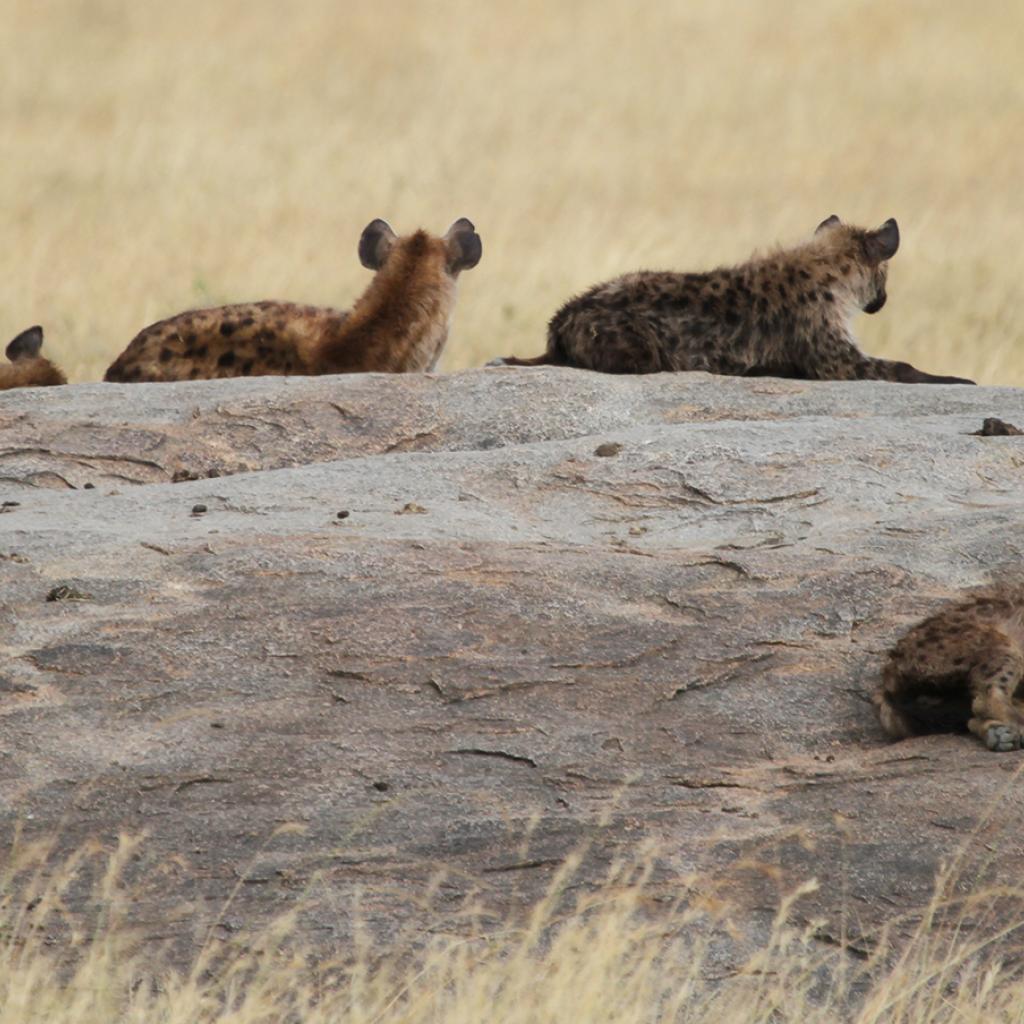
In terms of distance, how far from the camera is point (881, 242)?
9938mm

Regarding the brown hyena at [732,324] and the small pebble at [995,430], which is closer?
the small pebble at [995,430]


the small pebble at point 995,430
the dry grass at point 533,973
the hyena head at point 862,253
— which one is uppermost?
the hyena head at point 862,253

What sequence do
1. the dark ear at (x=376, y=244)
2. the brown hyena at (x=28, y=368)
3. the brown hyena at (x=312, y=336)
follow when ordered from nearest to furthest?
the brown hyena at (x=28, y=368), the brown hyena at (x=312, y=336), the dark ear at (x=376, y=244)

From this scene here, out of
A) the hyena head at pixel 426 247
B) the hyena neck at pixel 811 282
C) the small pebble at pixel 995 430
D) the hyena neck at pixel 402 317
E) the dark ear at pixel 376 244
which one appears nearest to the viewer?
the small pebble at pixel 995 430

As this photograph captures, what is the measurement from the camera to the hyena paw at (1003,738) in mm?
5551

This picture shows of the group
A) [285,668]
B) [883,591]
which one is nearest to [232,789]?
[285,668]

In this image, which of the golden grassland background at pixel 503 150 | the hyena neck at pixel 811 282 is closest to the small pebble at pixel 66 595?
the hyena neck at pixel 811 282

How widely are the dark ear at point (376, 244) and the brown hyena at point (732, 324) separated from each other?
0.81 m

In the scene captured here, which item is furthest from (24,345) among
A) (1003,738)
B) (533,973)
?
(533,973)

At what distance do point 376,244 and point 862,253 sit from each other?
215 cm

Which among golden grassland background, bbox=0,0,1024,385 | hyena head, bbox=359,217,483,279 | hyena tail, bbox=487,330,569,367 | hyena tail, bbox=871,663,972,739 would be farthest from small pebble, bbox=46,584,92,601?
golden grassland background, bbox=0,0,1024,385

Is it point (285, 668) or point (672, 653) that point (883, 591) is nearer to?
point (672, 653)

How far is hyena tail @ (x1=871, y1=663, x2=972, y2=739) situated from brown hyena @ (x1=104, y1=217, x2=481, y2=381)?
3962 mm

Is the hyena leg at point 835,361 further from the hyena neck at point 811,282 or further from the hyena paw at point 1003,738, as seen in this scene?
the hyena paw at point 1003,738
